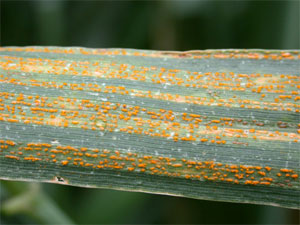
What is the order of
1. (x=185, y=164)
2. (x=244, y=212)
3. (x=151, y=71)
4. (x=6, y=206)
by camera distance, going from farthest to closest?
(x=244, y=212) → (x=6, y=206) → (x=151, y=71) → (x=185, y=164)

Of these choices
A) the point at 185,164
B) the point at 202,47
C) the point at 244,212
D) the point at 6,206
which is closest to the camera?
the point at 185,164

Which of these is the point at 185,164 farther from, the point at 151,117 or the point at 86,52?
Result: the point at 86,52

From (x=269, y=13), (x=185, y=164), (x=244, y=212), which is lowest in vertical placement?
(x=244, y=212)

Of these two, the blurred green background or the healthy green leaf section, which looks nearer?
the healthy green leaf section

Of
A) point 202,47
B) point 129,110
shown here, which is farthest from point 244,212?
point 129,110

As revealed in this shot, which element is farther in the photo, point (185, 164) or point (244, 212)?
point (244, 212)
